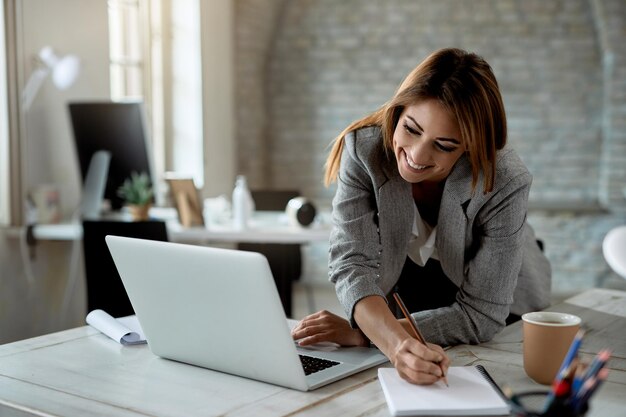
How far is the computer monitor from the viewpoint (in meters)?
4.46

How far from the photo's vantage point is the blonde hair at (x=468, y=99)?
1.66 meters

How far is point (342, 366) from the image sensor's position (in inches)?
60.9

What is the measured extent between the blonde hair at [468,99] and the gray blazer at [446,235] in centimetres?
6

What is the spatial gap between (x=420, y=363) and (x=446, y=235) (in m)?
0.54

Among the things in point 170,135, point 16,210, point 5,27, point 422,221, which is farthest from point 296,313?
point 422,221

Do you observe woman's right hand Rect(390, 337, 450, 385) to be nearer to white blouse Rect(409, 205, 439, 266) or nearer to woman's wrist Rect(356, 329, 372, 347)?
woman's wrist Rect(356, 329, 372, 347)

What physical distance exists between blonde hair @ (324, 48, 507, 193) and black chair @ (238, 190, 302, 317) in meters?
2.69

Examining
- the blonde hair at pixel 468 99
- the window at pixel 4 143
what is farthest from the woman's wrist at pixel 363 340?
the window at pixel 4 143

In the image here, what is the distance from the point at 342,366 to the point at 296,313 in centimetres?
419

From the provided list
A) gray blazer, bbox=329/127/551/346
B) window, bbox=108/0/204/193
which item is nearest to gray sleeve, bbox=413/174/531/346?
gray blazer, bbox=329/127/551/346

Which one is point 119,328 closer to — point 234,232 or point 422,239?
point 422,239

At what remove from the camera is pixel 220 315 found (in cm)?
147

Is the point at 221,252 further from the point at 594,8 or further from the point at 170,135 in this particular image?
the point at 594,8

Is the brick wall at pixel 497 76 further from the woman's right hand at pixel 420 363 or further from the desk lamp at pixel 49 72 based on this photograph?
the woman's right hand at pixel 420 363
